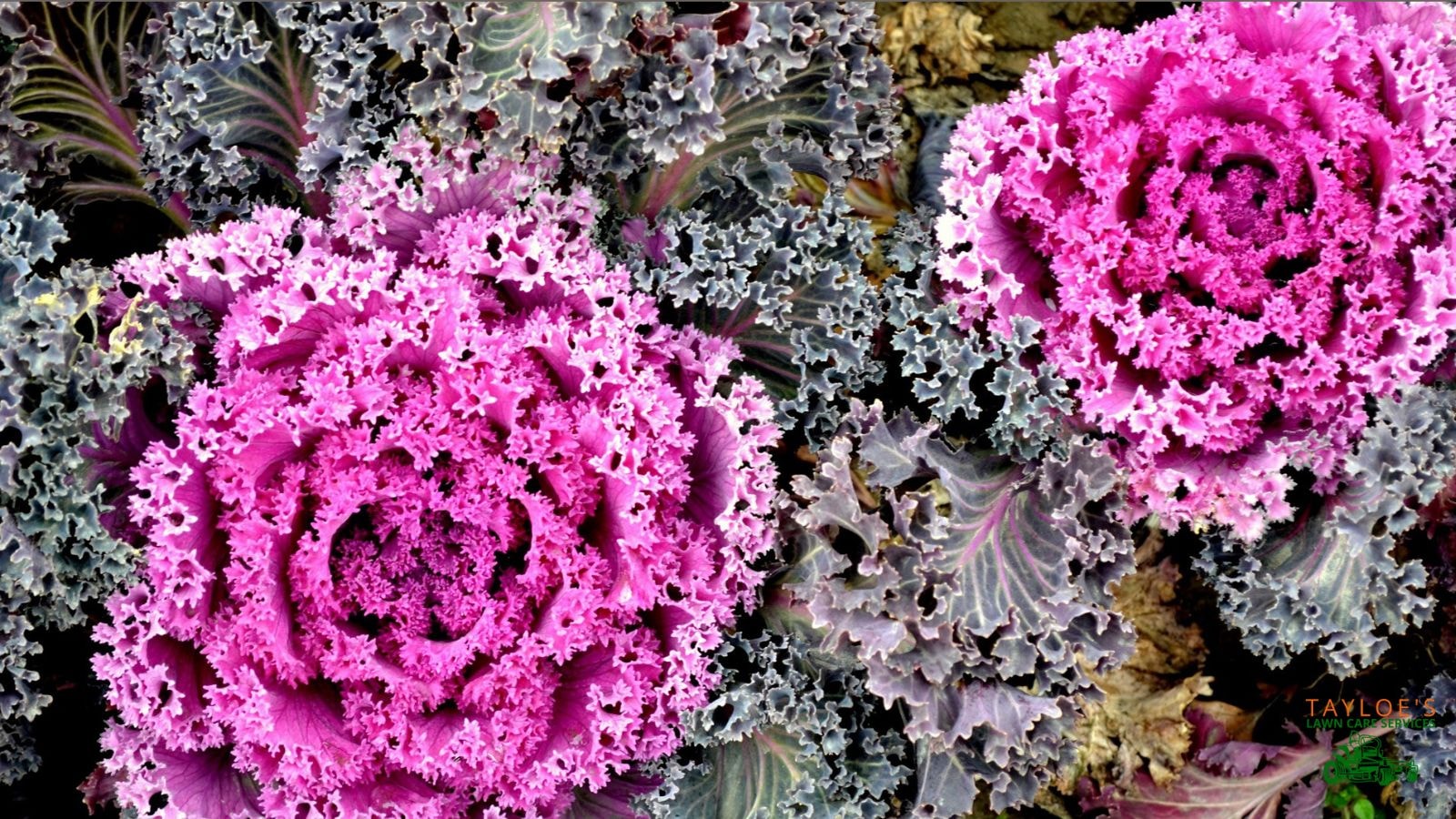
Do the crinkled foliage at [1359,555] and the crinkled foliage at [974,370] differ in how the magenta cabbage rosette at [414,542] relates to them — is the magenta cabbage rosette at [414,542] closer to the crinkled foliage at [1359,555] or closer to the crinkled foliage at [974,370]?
the crinkled foliage at [974,370]

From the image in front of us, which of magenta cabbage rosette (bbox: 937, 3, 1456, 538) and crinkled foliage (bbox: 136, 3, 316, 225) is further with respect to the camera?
crinkled foliage (bbox: 136, 3, 316, 225)

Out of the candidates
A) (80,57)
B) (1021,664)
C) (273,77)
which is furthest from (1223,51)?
(80,57)

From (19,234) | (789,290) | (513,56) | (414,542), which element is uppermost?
(513,56)

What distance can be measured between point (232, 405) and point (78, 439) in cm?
39

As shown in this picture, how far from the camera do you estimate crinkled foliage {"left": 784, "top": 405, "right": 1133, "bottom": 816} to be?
3258 mm

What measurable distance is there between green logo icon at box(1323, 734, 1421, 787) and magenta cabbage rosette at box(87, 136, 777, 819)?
2085 millimetres

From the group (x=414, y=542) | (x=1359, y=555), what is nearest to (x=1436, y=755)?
(x=1359, y=555)

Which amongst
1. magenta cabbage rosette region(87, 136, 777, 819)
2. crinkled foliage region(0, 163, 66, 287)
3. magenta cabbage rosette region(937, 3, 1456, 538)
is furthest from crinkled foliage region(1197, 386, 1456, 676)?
crinkled foliage region(0, 163, 66, 287)

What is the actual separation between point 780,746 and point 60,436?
2094 mm

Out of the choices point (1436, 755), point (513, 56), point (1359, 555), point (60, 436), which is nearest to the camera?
point (60, 436)

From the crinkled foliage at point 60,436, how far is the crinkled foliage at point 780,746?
1609mm

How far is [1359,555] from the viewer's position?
3320mm

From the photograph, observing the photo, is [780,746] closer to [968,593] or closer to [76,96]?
[968,593]

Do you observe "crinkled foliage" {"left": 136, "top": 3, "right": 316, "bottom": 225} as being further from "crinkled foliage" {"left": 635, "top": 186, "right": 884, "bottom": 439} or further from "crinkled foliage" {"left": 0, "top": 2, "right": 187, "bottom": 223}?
"crinkled foliage" {"left": 635, "top": 186, "right": 884, "bottom": 439}
